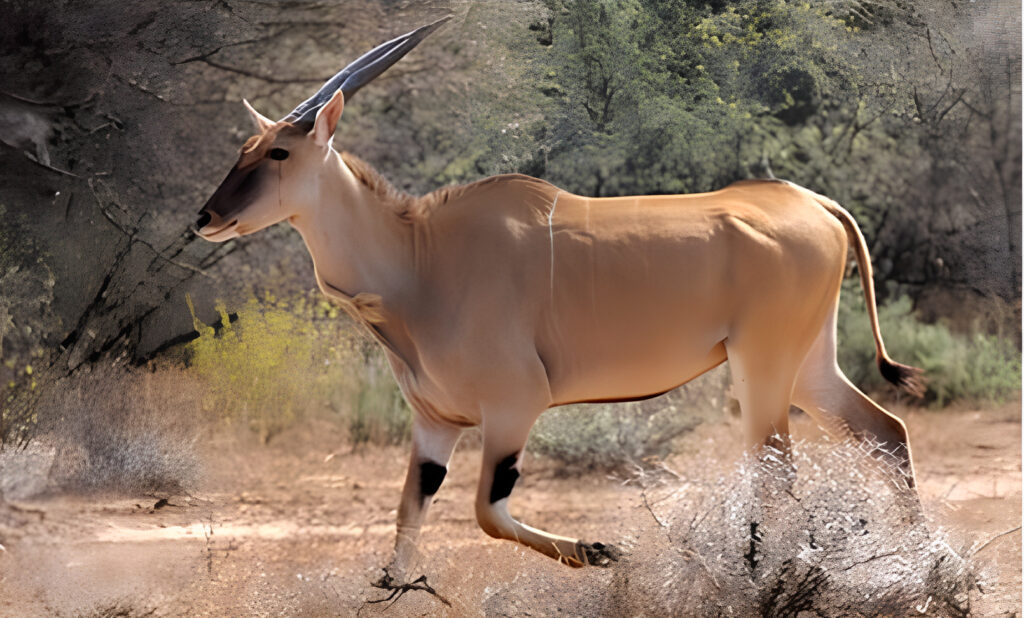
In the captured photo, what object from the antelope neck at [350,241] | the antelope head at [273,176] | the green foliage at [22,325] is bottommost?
the green foliage at [22,325]

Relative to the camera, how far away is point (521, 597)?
4289 mm

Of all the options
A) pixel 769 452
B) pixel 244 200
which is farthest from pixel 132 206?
pixel 769 452

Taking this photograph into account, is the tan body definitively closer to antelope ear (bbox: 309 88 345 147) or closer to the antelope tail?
antelope ear (bbox: 309 88 345 147)

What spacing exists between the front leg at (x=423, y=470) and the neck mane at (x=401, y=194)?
2.67 feet

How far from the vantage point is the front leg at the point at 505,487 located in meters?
3.92

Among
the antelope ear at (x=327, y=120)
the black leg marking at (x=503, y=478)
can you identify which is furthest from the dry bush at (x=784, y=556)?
the antelope ear at (x=327, y=120)

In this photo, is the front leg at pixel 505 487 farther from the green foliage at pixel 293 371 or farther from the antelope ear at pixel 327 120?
the green foliage at pixel 293 371

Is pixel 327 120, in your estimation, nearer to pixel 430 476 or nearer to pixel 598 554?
pixel 430 476

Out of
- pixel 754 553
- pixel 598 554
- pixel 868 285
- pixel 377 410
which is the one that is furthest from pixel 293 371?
pixel 868 285

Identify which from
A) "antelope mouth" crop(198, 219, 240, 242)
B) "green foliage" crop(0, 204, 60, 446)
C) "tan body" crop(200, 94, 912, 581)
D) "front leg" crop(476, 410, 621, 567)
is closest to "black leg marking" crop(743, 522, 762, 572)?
"tan body" crop(200, 94, 912, 581)

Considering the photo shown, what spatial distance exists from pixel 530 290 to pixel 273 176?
41.6 inches

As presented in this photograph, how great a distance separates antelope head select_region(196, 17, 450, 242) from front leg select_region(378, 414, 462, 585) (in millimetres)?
999

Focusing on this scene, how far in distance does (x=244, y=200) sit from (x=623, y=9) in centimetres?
224

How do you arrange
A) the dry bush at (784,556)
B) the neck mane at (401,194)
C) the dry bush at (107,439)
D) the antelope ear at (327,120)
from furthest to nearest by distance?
the dry bush at (107,439)
the neck mane at (401,194)
the dry bush at (784,556)
the antelope ear at (327,120)
